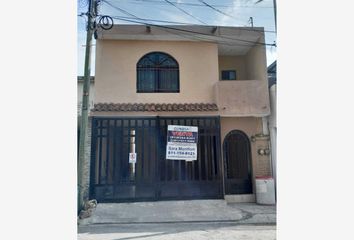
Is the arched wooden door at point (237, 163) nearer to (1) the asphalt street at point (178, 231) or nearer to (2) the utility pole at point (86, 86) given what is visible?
(1) the asphalt street at point (178, 231)

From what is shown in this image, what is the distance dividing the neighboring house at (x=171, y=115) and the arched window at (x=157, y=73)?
1.2 inches

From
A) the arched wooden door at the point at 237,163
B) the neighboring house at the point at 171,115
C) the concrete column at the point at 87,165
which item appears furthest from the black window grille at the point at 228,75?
the concrete column at the point at 87,165

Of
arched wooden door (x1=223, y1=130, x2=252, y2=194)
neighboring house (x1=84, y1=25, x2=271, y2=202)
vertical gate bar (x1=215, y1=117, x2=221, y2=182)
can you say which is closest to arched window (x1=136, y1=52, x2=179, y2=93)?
neighboring house (x1=84, y1=25, x2=271, y2=202)

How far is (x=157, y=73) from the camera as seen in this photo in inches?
341

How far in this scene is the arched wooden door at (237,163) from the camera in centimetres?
869

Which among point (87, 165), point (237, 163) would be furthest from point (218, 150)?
point (87, 165)

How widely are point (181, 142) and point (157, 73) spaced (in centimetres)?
233

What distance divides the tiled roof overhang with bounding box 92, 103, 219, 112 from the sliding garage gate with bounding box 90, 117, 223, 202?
0.88 feet

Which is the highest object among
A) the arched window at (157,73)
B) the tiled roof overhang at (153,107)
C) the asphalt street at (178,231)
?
the arched window at (157,73)

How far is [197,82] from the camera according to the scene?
8.63m

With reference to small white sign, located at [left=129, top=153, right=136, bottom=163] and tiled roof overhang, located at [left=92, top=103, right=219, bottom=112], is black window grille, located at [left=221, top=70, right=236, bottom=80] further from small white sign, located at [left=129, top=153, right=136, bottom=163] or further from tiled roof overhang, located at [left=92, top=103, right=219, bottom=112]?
small white sign, located at [left=129, top=153, right=136, bottom=163]

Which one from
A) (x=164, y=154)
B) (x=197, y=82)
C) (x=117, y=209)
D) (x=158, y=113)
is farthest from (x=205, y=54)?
(x=117, y=209)

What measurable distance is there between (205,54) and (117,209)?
5328mm
